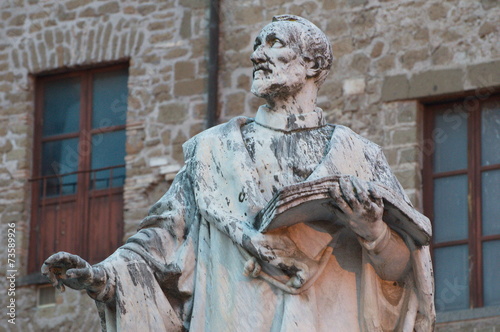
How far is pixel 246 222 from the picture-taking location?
8102mm

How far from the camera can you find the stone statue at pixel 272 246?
26.3 ft

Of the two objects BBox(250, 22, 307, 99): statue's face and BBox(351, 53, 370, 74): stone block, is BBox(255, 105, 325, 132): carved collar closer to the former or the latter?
BBox(250, 22, 307, 99): statue's face

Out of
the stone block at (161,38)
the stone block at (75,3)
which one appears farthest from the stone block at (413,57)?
the stone block at (75,3)

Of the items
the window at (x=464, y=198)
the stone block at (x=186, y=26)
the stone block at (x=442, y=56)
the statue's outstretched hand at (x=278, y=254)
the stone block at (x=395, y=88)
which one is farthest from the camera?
the stone block at (x=186, y=26)

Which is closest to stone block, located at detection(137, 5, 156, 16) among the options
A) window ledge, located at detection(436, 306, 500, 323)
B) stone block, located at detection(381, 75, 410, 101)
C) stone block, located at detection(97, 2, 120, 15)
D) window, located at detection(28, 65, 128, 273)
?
stone block, located at detection(97, 2, 120, 15)

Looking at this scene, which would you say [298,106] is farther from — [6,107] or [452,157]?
[6,107]

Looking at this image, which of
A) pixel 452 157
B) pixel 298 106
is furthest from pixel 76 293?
pixel 298 106

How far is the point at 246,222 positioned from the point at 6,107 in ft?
43.6

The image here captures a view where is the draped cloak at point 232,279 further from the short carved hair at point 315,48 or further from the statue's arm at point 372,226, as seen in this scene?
the short carved hair at point 315,48

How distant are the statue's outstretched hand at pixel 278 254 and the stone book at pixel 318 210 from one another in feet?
0.14

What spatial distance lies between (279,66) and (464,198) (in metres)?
10.2

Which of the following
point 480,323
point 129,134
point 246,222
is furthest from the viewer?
point 129,134

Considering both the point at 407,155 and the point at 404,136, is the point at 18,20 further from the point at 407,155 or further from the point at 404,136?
the point at 407,155

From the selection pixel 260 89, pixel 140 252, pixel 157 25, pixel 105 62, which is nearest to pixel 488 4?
pixel 157 25
